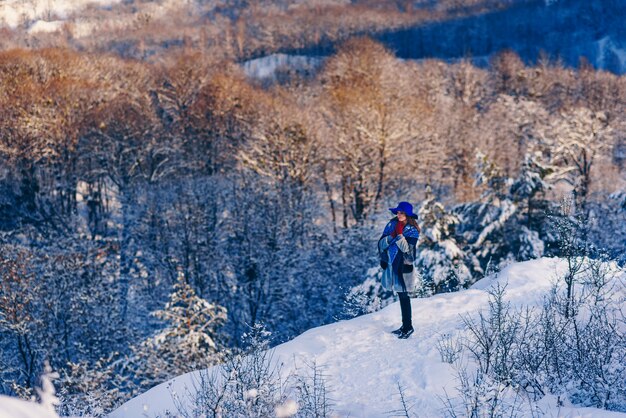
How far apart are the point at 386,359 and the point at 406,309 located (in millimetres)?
879

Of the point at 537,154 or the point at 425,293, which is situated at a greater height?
the point at 537,154

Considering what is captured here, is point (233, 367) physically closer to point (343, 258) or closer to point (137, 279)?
point (343, 258)

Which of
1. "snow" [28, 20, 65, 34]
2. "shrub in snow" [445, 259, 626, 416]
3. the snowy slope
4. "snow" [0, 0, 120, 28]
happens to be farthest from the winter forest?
"snow" [0, 0, 120, 28]

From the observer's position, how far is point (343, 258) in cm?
2238

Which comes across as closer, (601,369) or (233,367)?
(601,369)

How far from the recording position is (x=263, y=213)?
80.1ft

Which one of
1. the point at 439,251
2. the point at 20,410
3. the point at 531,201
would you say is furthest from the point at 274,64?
the point at 20,410

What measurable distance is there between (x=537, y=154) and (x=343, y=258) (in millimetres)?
8861

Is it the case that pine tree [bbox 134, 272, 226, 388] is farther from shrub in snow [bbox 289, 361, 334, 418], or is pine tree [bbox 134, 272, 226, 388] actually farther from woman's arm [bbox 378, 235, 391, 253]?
shrub in snow [bbox 289, 361, 334, 418]

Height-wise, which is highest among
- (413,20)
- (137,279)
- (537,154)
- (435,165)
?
(413,20)

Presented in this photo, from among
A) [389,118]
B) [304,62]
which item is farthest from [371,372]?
[304,62]

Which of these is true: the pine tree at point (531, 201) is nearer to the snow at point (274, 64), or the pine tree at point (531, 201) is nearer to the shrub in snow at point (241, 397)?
the shrub in snow at point (241, 397)

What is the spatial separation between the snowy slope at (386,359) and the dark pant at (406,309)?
0.18 metres

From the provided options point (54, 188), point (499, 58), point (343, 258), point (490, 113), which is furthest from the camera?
point (499, 58)
